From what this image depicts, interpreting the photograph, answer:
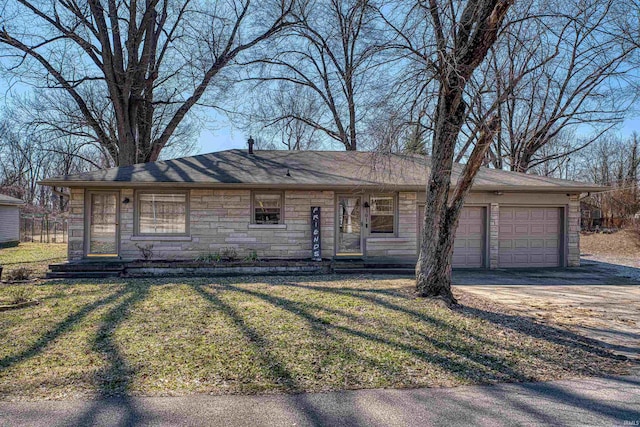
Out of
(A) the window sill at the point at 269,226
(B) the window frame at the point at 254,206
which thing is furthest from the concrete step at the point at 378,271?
(B) the window frame at the point at 254,206

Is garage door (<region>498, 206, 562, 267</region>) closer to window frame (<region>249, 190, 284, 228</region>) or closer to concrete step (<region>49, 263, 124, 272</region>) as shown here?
window frame (<region>249, 190, 284, 228</region>)

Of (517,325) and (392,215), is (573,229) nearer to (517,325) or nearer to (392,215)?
(392,215)

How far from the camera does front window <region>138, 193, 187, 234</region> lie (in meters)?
10.5

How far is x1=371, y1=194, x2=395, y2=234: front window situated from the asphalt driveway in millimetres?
2289

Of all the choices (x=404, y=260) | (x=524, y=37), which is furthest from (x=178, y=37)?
(x=524, y=37)

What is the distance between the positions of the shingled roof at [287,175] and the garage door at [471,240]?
1.02 meters

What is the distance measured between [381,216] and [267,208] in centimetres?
336

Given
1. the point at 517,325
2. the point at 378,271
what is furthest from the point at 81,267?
the point at 517,325

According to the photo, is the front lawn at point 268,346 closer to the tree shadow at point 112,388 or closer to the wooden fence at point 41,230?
the tree shadow at point 112,388

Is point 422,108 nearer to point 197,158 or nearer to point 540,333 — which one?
point 540,333

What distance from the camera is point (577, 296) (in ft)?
24.9

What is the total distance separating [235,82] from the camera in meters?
18.7

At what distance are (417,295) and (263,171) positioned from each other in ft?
20.3

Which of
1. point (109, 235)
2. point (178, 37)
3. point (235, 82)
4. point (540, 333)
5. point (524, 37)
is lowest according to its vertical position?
point (540, 333)
